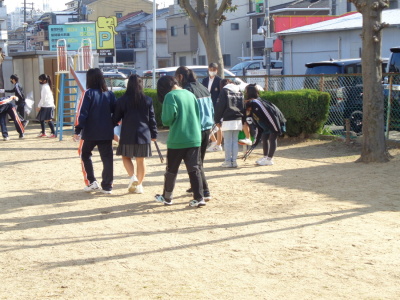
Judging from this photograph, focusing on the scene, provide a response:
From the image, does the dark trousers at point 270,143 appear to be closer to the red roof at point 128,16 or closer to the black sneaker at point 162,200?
the black sneaker at point 162,200

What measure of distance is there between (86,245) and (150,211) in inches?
64.3

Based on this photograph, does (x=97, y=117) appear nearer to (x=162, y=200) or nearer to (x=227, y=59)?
(x=162, y=200)

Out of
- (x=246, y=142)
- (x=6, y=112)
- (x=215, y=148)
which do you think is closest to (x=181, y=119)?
(x=246, y=142)

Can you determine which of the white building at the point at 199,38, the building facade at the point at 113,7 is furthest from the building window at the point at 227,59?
the building facade at the point at 113,7

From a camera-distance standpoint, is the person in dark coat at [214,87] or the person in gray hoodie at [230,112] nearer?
the person in gray hoodie at [230,112]

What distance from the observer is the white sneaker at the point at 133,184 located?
890 cm

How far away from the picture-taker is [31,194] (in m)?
9.14

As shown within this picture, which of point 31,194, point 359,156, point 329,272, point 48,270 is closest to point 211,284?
point 329,272

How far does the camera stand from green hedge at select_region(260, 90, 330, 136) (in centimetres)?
1372

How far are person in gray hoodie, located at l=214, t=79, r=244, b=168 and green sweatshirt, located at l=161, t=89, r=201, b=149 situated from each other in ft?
9.61

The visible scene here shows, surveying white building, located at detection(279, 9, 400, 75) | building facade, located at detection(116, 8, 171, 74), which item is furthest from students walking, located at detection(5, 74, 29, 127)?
building facade, located at detection(116, 8, 171, 74)

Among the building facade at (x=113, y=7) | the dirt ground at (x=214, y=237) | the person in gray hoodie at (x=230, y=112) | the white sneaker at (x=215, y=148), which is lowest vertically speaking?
the dirt ground at (x=214, y=237)

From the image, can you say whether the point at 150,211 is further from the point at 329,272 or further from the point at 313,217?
the point at 329,272

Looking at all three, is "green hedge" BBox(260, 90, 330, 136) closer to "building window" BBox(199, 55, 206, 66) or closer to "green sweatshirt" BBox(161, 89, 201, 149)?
"green sweatshirt" BBox(161, 89, 201, 149)
